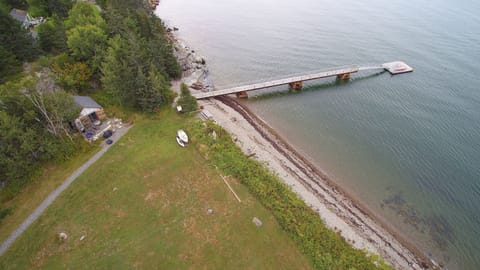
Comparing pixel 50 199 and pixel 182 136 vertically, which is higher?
pixel 182 136

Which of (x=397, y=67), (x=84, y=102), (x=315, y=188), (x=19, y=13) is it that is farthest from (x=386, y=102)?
(x=19, y=13)

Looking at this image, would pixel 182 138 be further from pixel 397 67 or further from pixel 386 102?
pixel 397 67

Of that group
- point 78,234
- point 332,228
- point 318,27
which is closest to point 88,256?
point 78,234

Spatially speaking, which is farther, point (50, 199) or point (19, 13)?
point (19, 13)

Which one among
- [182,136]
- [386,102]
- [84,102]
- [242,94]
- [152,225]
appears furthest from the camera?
[242,94]

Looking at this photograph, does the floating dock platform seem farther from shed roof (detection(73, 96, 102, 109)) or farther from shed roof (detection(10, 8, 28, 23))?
Answer: shed roof (detection(10, 8, 28, 23))

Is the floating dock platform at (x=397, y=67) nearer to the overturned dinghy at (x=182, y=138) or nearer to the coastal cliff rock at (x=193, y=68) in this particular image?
the coastal cliff rock at (x=193, y=68)

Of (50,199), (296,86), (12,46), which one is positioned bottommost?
(50,199)

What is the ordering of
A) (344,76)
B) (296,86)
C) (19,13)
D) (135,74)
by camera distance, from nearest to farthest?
(135,74) < (296,86) < (344,76) < (19,13)

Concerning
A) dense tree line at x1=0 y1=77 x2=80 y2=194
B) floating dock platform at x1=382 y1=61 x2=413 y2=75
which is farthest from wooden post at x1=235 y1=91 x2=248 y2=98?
floating dock platform at x1=382 y1=61 x2=413 y2=75
